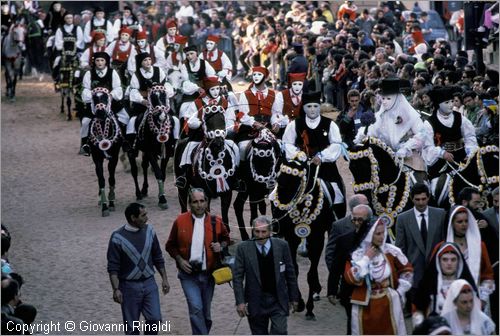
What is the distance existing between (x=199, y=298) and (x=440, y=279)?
2859mm

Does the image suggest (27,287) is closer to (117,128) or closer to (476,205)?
(117,128)

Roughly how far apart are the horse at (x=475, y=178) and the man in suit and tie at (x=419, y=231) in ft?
5.38

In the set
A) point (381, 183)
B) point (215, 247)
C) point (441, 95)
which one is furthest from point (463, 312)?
point (441, 95)

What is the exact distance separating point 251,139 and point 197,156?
0.74 metres

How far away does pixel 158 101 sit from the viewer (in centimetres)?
2098

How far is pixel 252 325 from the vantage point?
1374cm

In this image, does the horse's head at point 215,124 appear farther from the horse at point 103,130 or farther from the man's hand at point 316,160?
the horse at point 103,130

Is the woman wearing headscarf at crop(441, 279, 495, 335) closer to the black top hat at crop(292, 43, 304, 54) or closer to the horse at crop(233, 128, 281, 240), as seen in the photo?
the horse at crop(233, 128, 281, 240)

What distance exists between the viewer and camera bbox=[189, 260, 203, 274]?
14.2 m

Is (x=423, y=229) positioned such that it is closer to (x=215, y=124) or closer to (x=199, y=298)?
(x=199, y=298)

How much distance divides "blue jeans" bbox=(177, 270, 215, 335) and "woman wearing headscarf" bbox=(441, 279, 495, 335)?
3.15m

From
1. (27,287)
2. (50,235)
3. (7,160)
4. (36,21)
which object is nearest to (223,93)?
(50,235)

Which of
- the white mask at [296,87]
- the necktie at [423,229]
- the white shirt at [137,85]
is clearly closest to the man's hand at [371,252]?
the necktie at [423,229]

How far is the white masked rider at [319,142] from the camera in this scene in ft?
53.8
